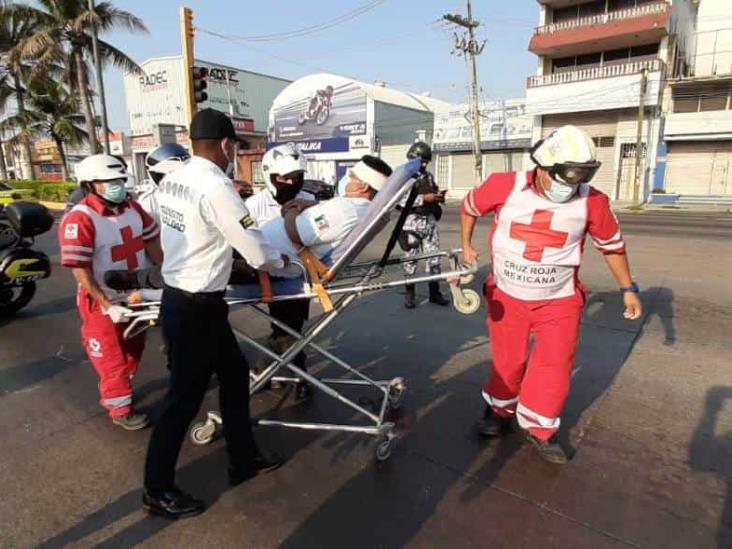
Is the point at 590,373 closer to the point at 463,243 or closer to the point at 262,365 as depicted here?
the point at 463,243

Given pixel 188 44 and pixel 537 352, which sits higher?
pixel 188 44

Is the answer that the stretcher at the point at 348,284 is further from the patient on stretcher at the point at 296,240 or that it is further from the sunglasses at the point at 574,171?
the sunglasses at the point at 574,171

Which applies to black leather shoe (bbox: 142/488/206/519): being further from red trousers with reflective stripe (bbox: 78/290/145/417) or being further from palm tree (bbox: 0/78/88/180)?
palm tree (bbox: 0/78/88/180)

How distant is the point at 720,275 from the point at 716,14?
25.0m

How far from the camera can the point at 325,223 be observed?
252cm

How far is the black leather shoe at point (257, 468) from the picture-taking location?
2.62m

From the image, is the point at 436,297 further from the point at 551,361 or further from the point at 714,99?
the point at 714,99

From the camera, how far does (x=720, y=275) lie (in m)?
7.16

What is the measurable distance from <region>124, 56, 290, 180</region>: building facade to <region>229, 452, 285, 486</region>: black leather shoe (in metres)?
36.4

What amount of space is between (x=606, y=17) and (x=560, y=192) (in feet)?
90.8

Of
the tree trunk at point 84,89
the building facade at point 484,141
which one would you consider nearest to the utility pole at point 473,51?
the building facade at point 484,141

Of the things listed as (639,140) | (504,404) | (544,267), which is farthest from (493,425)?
(639,140)

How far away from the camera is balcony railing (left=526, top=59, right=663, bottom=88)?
2278cm

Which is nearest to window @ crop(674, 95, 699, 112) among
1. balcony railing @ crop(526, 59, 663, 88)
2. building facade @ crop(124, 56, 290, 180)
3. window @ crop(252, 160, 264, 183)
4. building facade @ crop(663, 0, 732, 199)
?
building facade @ crop(663, 0, 732, 199)
